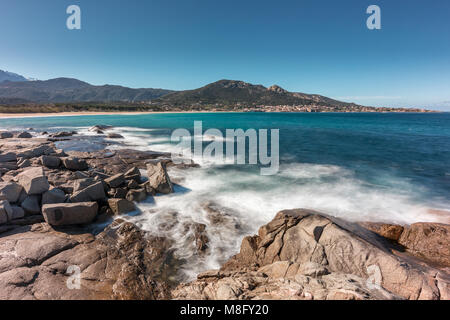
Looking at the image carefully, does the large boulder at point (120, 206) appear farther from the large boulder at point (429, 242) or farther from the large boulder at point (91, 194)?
the large boulder at point (429, 242)

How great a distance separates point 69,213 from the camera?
7.21 m

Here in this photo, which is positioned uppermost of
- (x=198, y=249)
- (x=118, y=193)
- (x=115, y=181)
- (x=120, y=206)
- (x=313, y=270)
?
(x=115, y=181)

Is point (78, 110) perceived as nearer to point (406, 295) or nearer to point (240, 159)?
point (240, 159)

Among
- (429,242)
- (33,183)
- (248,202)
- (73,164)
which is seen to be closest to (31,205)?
(33,183)

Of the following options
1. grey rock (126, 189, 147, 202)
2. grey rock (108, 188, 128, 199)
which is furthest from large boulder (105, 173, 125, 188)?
grey rock (126, 189, 147, 202)

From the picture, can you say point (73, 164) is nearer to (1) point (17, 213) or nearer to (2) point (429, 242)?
(1) point (17, 213)

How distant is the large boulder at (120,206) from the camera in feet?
27.6

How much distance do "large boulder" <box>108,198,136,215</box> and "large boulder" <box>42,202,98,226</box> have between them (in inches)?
31.2

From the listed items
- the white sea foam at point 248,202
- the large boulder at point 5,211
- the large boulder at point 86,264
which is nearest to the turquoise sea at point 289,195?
the white sea foam at point 248,202

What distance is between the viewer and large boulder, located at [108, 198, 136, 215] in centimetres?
840

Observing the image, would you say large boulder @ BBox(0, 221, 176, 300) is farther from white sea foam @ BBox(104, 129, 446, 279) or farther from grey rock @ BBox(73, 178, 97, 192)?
grey rock @ BBox(73, 178, 97, 192)

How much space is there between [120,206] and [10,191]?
390 cm
